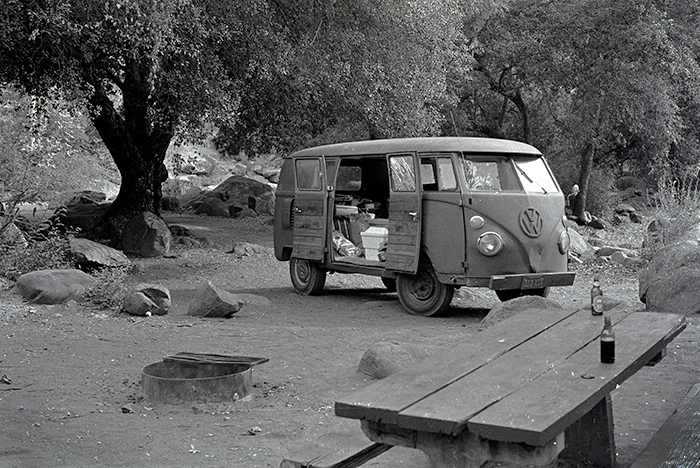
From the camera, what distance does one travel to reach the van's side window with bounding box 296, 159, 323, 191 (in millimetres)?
12284

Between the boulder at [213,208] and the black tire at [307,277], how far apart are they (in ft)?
43.8

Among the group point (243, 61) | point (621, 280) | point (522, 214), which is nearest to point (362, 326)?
point (522, 214)

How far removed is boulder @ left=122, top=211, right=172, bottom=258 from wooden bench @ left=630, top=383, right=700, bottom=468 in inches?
524

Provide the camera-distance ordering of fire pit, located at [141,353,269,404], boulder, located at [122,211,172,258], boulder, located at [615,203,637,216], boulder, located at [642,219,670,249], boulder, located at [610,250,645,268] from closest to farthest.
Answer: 1. fire pit, located at [141,353,269,404]
2. boulder, located at [642,219,670,249]
3. boulder, located at [610,250,645,268]
4. boulder, located at [122,211,172,258]
5. boulder, located at [615,203,637,216]

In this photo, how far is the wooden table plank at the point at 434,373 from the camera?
3.47 meters

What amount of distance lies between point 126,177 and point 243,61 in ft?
14.7

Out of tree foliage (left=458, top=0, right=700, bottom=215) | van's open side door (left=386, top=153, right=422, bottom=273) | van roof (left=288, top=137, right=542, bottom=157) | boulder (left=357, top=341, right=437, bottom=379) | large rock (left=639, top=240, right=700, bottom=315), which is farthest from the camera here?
tree foliage (left=458, top=0, right=700, bottom=215)

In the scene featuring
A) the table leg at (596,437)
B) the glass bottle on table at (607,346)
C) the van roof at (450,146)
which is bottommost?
the table leg at (596,437)

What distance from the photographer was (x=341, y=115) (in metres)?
18.5

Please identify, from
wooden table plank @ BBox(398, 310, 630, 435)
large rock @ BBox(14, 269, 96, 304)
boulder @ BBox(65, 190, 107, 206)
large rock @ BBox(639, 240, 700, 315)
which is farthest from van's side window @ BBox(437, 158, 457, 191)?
boulder @ BBox(65, 190, 107, 206)

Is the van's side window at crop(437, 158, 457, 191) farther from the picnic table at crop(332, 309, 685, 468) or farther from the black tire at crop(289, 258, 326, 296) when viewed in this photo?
the picnic table at crop(332, 309, 685, 468)

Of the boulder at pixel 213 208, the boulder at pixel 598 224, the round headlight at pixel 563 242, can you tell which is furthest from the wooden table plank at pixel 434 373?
the boulder at pixel 213 208

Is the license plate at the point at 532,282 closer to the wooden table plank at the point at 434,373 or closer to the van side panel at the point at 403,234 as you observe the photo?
the van side panel at the point at 403,234

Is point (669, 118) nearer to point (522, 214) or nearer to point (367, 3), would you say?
point (367, 3)
